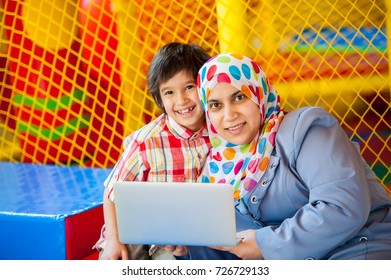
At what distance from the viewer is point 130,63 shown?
2.66 meters

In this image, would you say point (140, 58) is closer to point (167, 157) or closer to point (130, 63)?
point (130, 63)

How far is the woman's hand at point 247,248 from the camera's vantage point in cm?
140

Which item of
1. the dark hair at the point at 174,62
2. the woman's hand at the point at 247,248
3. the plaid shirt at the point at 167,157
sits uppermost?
the dark hair at the point at 174,62

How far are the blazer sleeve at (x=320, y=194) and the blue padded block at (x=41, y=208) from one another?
0.65 m

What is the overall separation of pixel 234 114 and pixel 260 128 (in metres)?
0.08

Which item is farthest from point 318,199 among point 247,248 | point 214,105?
point 214,105

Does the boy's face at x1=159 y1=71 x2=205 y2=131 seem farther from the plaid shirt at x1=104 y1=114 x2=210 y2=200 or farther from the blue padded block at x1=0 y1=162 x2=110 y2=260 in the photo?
Answer: the blue padded block at x1=0 y1=162 x2=110 y2=260

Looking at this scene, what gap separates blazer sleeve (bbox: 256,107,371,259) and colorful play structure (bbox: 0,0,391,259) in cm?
86

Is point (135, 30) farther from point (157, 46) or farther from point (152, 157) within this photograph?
point (152, 157)

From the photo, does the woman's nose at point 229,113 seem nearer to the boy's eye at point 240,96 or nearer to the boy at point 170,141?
the boy's eye at point 240,96

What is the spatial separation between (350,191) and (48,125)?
1.76 metres

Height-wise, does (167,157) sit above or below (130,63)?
below

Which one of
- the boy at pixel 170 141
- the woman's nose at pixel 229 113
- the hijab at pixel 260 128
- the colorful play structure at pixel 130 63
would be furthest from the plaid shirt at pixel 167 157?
the colorful play structure at pixel 130 63
